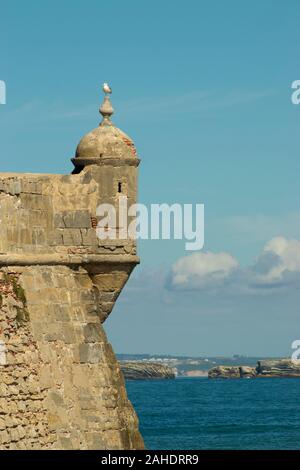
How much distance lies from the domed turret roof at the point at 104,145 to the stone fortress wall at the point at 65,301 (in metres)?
0.02

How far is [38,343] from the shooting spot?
2773 cm

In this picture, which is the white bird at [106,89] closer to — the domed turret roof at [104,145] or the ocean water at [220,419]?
the domed turret roof at [104,145]

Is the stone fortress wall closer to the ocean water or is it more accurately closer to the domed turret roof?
the domed turret roof

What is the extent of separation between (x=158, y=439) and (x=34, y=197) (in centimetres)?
5060

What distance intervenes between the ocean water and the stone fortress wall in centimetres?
4235

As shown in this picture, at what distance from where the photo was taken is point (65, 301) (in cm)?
2836

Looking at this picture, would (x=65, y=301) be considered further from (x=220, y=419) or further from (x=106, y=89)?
(x=220, y=419)

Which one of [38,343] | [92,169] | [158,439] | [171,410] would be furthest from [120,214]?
[171,410]

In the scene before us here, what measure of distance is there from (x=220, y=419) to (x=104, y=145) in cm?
6916

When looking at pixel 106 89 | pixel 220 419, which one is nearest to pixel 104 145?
pixel 106 89

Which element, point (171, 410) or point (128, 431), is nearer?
point (128, 431)

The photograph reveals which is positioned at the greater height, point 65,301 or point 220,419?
point 65,301
